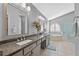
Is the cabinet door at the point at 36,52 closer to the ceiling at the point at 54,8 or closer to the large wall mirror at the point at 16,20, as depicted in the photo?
the large wall mirror at the point at 16,20

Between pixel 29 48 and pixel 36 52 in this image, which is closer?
pixel 29 48

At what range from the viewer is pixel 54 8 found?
2043 millimetres

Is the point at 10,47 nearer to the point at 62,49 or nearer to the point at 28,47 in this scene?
the point at 28,47

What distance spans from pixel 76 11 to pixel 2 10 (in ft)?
3.74

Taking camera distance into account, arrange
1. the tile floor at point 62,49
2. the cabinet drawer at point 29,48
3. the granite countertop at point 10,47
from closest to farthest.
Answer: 1. the granite countertop at point 10,47
2. the cabinet drawer at point 29,48
3. the tile floor at point 62,49

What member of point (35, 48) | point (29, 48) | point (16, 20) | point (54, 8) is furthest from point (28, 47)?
point (54, 8)

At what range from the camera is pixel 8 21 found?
1.98 metres

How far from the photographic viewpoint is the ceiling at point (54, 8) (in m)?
2.00

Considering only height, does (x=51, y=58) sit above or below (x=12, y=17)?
below

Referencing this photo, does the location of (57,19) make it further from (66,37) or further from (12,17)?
(12,17)

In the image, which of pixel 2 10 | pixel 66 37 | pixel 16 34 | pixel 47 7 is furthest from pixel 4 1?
pixel 66 37

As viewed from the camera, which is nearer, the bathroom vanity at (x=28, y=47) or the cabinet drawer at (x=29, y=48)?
the bathroom vanity at (x=28, y=47)

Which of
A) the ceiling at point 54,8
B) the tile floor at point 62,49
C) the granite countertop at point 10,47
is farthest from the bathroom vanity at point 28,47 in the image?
the ceiling at point 54,8

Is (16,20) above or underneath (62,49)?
above
